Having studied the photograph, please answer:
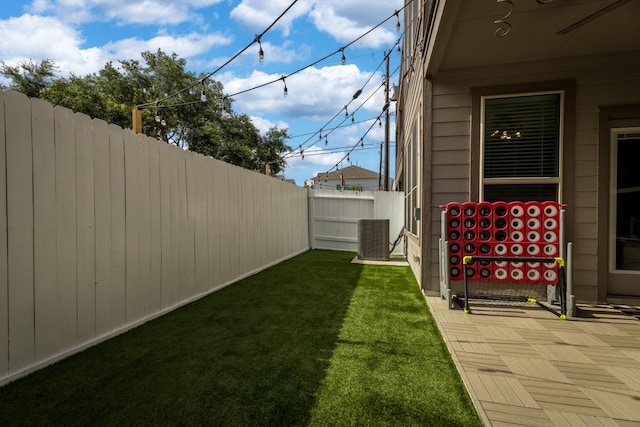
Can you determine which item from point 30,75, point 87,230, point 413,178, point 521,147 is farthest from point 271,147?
point 87,230

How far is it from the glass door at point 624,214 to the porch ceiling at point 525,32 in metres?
1.02

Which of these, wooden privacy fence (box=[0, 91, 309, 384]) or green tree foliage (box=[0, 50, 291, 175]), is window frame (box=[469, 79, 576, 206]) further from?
green tree foliage (box=[0, 50, 291, 175])

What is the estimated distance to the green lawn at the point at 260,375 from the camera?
1.53m

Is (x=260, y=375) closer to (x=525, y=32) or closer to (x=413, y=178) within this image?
(x=525, y=32)

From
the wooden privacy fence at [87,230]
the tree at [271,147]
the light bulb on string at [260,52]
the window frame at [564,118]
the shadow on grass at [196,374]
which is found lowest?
the shadow on grass at [196,374]

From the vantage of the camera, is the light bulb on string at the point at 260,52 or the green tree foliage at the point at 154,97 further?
the green tree foliage at the point at 154,97

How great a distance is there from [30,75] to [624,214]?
79.2ft

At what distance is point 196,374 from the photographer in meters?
1.93

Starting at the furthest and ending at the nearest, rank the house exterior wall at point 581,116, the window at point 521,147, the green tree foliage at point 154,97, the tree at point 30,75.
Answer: the tree at point 30,75 < the green tree foliage at point 154,97 < the window at point 521,147 < the house exterior wall at point 581,116

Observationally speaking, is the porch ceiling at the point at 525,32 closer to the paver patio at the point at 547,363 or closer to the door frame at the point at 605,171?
the door frame at the point at 605,171

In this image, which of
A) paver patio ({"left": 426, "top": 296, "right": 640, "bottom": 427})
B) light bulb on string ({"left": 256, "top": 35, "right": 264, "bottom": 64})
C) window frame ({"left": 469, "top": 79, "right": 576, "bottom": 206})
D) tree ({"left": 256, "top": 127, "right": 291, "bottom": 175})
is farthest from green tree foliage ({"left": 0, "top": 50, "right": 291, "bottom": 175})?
paver patio ({"left": 426, "top": 296, "right": 640, "bottom": 427})

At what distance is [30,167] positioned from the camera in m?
1.94

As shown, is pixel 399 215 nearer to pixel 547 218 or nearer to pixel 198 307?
pixel 547 218

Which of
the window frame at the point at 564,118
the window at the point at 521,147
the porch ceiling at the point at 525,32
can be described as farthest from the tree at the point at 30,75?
the window frame at the point at 564,118
